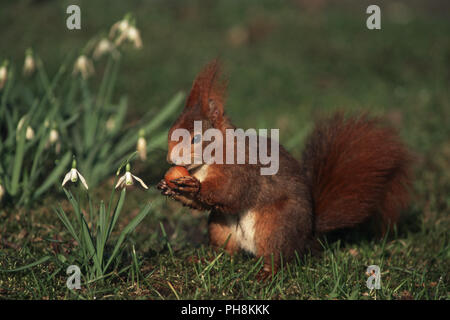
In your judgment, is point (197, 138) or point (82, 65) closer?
point (197, 138)

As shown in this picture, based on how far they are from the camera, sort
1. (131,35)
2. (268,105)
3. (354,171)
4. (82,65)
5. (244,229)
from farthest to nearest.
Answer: (268,105) < (82,65) < (131,35) < (354,171) < (244,229)

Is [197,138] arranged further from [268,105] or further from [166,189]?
[268,105]

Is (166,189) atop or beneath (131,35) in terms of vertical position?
beneath

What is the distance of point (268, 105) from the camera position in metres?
5.23

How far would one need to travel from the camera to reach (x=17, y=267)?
2039mm

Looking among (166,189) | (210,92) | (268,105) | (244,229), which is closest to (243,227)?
→ (244,229)

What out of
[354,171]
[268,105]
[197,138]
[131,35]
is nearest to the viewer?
[197,138]

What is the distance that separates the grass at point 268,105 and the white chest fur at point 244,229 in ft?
0.29

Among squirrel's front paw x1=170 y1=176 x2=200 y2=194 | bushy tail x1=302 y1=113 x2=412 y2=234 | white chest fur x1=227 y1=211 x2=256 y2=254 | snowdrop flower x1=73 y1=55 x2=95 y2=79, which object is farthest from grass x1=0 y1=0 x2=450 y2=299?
snowdrop flower x1=73 y1=55 x2=95 y2=79

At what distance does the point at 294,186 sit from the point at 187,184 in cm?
50

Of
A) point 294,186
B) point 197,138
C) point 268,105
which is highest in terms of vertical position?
point 197,138

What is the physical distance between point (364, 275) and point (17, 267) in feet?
4.83
